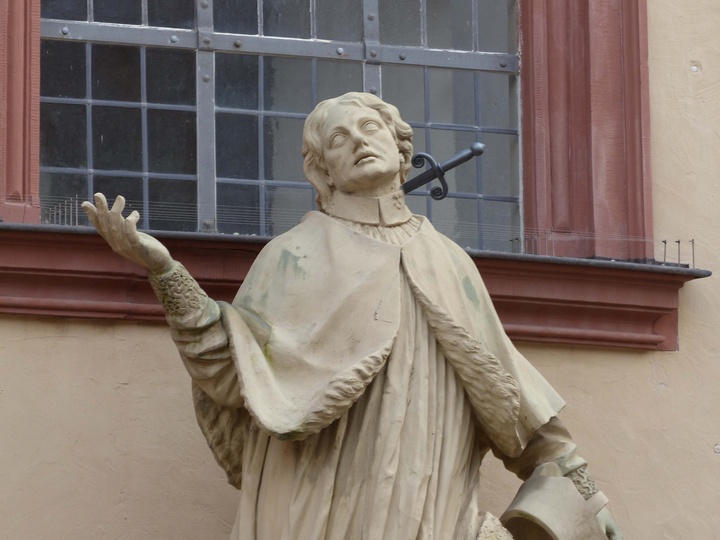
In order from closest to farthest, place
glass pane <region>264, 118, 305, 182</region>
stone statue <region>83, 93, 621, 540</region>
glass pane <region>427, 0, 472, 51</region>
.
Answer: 1. stone statue <region>83, 93, 621, 540</region>
2. glass pane <region>264, 118, 305, 182</region>
3. glass pane <region>427, 0, 472, 51</region>

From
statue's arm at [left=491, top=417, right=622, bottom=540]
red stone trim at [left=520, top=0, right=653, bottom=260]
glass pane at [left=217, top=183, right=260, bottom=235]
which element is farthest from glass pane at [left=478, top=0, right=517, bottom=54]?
statue's arm at [left=491, top=417, right=622, bottom=540]

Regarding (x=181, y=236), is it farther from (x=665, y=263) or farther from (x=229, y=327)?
(x=665, y=263)

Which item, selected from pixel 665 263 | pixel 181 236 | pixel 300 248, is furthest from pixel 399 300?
pixel 665 263

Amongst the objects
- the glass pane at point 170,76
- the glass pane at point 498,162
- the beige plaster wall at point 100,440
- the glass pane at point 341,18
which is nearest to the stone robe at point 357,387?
the beige plaster wall at point 100,440

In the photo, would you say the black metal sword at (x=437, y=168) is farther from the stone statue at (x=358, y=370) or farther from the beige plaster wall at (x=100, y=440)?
the beige plaster wall at (x=100, y=440)

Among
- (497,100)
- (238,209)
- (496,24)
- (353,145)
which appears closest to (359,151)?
(353,145)

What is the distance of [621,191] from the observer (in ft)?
30.8

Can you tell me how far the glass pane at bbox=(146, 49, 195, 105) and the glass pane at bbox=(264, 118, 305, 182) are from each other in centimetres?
30

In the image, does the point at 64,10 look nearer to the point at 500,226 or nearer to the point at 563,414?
the point at 500,226

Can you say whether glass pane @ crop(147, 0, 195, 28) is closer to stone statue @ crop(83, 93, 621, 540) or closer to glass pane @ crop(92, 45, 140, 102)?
glass pane @ crop(92, 45, 140, 102)

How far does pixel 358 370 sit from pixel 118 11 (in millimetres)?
2413

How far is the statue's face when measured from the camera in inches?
313

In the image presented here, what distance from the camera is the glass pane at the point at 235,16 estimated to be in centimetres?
957

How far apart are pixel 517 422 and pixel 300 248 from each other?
0.80 meters
